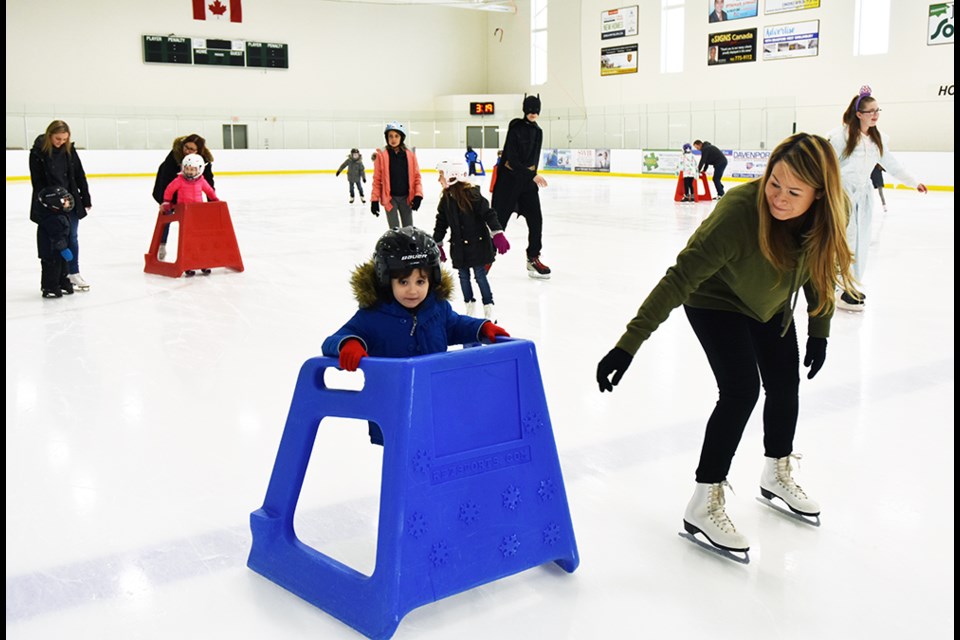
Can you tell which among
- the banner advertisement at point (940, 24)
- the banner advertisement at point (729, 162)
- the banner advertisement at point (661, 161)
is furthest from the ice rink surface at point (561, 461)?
the banner advertisement at point (661, 161)

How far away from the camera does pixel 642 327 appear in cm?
227

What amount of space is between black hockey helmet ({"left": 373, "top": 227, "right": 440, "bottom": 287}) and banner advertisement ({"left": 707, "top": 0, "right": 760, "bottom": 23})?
23.1 metres

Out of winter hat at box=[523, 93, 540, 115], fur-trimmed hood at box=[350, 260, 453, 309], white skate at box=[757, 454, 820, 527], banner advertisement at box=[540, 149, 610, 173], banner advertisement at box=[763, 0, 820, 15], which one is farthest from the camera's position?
banner advertisement at box=[540, 149, 610, 173]

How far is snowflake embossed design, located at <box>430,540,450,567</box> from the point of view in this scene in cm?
208

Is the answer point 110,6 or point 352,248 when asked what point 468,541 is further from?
point 110,6

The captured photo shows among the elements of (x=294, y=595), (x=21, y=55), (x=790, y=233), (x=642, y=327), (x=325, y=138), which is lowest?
(x=294, y=595)

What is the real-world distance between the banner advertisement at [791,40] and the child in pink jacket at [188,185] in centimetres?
1776

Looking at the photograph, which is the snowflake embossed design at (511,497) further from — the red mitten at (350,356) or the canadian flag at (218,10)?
the canadian flag at (218,10)

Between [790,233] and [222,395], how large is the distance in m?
2.64

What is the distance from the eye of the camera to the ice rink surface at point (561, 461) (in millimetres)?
2176

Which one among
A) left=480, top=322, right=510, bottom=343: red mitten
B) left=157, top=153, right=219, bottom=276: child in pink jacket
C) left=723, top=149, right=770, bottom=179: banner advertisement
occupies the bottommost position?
left=480, top=322, right=510, bottom=343: red mitten

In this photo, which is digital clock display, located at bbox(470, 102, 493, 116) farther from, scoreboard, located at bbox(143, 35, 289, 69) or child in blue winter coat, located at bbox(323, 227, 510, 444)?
child in blue winter coat, located at bbox(323, 227, 510, 444)

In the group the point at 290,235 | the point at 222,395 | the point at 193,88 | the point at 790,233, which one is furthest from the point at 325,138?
the point at 790,233

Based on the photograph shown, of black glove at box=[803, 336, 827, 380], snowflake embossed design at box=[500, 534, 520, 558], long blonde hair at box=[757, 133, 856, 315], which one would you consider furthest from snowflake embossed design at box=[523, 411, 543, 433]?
black glove at box=[803, 336, 827, 380]
